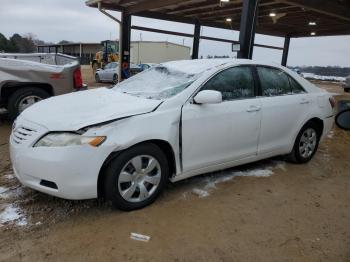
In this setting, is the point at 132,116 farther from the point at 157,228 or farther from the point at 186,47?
the point at 186,47

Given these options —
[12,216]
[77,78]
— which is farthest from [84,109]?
[77,78]

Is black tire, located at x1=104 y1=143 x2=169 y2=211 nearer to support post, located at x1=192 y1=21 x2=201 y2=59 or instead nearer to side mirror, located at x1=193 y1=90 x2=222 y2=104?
side mirror, located at x1=193 y1=90 x2=222 y2=104

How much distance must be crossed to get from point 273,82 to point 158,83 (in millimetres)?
1619

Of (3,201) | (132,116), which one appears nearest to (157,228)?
(132,116)

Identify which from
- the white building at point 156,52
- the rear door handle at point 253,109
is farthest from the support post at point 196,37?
the white building at point 156,52

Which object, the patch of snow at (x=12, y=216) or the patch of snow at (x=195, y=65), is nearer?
the patch of snow at (x=12, y=216)

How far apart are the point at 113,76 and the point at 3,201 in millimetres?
17542

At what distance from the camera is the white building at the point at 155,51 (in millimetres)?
38281

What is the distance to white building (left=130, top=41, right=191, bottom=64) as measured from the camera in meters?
38.3

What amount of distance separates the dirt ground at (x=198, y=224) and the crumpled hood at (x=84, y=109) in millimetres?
858

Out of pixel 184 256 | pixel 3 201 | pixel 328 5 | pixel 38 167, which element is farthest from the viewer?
pixel 328 5

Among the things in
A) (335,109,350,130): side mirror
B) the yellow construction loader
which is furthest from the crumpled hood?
the yellow construction loader

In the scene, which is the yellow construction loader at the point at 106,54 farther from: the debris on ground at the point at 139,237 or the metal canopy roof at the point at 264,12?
the debris on ground at the point at 139,237

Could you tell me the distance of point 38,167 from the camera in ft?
10.3
